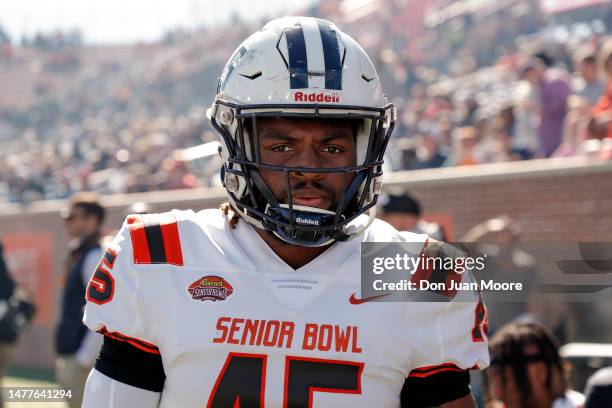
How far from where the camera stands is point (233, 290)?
97.3 inches

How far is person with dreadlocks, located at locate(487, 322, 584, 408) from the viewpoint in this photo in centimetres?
434

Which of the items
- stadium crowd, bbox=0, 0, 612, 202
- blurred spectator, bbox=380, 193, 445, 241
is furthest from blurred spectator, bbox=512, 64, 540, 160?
blurred spectator, bbox=380, 193, 445, 241

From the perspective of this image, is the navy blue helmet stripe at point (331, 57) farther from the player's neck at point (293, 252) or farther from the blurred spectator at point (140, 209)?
the blurred spectator at point (140, 209)

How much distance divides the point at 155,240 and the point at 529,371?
2286 mm

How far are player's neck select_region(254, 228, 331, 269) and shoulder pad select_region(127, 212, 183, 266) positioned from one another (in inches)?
8.9

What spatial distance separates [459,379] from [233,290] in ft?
1.81

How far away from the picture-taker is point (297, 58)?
264 cm

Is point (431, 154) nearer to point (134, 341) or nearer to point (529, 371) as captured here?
point (529, 371)

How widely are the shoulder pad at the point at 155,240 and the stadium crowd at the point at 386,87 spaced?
206 inches

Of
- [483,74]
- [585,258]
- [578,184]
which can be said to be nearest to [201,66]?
[483,74]

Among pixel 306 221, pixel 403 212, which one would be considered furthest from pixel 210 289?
pixel 403 212

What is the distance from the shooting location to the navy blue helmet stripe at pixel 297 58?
8.56 ft

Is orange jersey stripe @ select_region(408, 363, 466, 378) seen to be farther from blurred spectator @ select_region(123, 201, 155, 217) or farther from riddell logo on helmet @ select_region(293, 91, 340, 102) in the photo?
blurred spectator @ select_region(123, 201, 155, 217)

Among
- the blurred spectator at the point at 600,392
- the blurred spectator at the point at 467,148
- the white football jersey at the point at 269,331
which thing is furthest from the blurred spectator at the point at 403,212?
the white football jersey at the point at 269,331
